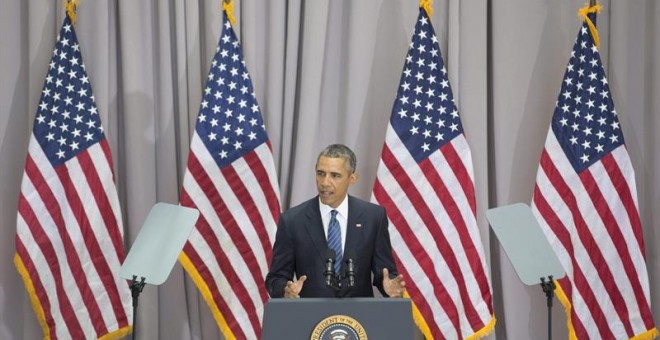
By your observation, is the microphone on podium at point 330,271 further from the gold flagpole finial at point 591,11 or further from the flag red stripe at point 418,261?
the gold flagpole finial at point 591,11

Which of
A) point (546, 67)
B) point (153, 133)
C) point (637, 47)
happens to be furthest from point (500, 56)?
point (153, 133)

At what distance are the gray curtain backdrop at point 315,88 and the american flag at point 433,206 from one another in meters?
0.42

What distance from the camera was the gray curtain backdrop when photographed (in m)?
6.53

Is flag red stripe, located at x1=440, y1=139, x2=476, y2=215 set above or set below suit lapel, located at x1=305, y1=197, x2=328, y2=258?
above

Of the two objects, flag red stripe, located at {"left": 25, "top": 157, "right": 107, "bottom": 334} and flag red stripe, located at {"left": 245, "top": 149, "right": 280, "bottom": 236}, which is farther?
flag red stripe, located at {"left": 245, "top": 149, "right": 280, "bottom": 236}

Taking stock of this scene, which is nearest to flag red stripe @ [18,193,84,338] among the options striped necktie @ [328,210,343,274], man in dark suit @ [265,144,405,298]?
man in dark suit @ [265,144,405,298]

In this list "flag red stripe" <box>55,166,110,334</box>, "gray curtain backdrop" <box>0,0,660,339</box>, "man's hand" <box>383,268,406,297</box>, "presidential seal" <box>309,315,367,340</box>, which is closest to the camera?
"presidential seal" <box>309,315,367,340</box>

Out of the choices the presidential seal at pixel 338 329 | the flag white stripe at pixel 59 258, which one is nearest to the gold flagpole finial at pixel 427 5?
the flag white stripe at pixel 59 258

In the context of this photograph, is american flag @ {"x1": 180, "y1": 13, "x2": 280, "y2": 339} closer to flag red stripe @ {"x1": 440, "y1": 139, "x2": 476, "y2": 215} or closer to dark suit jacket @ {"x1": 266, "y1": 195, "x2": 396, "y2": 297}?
flag red stripe @ {"x1": 440, "y1": 139, "x2": 476, "y2": 215}

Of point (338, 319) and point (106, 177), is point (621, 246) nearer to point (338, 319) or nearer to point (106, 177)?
point (338, 319)

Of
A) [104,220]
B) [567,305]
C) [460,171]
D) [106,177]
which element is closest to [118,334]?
[104,220]

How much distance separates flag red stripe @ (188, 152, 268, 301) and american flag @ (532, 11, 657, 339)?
1.96 metres

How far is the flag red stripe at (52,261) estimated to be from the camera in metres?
6.05

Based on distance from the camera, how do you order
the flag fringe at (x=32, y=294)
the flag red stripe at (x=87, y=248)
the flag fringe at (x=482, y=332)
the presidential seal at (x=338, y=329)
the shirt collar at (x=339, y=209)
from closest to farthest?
the presidential seal at (x=338, y=329) → the shirt collar at (x=339, y=209) → the flag fringe at (x=32, y=294) → the flag red stripe at (x=87, y=248) → the flag fringe at (x=482, y=332)
